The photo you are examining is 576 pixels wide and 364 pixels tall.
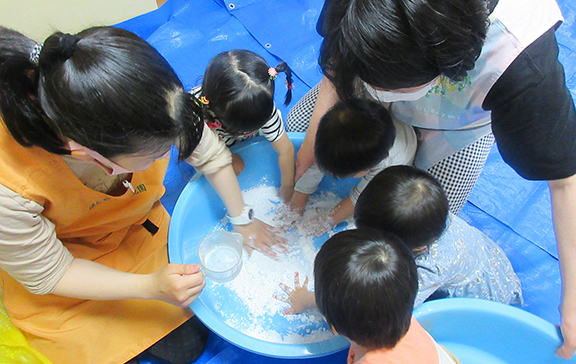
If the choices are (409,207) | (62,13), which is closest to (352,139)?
(409,207)

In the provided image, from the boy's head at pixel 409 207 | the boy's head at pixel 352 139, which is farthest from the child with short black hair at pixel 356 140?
the boy's head at pixel 409 207

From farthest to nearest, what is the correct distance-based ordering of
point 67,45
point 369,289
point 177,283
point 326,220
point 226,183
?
point 326,220 → point 226,183 → point 177,283 → point 369,289 → point 67,45

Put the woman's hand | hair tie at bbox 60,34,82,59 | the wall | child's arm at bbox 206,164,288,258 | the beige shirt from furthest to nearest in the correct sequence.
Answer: the wall
child's arm at bbox 206,164,288,258
the woman's hand
the beige shirt
hair tie at bbox 60,34,82,59

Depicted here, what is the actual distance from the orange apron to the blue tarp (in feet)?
0.59

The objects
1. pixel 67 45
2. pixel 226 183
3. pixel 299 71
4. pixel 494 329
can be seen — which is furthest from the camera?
pixel 299 71

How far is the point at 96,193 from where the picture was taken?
0.68 metres

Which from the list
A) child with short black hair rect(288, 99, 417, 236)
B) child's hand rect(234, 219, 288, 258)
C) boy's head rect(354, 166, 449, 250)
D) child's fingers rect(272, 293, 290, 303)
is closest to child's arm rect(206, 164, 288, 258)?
child's hand rect(234, 219, 288, 258)

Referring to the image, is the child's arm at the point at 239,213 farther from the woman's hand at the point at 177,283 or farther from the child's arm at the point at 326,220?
the woman's hand at the point at 177,283

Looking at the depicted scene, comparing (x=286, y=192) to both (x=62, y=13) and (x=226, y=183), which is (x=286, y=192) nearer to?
(x=226, y=183)

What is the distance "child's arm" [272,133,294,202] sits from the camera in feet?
3.31

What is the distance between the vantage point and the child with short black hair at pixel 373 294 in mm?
598

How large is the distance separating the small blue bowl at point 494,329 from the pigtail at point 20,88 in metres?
0.78

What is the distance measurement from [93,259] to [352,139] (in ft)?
2.15

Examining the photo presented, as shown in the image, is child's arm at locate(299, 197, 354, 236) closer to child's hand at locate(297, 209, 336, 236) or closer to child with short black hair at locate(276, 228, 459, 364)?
child's hand at locate(297, 209, 336, 236)
